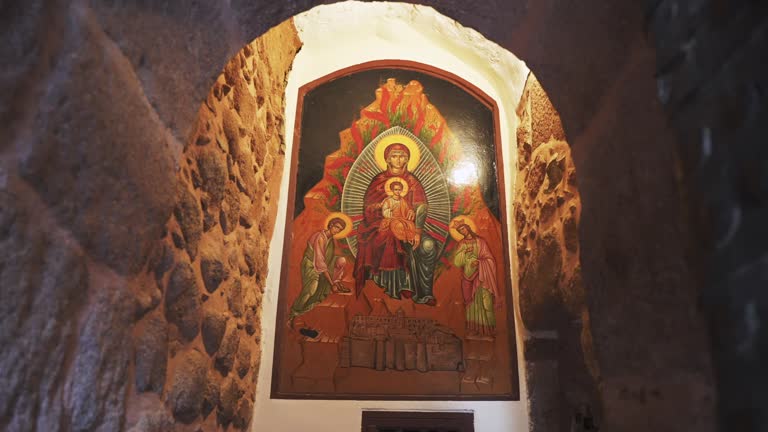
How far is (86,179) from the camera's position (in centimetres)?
76

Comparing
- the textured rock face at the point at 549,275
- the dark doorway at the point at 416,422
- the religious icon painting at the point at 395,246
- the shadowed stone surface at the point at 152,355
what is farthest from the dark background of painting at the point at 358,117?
the shadowed stone surface at the point at 152,355

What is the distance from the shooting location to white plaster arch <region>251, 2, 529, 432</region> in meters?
2.25

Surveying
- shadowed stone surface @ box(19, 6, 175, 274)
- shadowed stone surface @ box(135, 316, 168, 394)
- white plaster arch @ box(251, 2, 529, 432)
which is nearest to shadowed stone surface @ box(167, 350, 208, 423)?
shadowed stone surface @ box(135, 316, 168, 394)

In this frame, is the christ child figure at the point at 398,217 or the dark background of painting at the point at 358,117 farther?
the dark background of painting at the point at 358,117

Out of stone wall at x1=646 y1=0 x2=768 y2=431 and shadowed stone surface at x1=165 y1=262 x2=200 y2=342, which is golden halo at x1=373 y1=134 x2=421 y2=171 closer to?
shadowed stone surface at x1=165 y1=262 x2=200 y2=342

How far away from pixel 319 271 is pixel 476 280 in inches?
32.8

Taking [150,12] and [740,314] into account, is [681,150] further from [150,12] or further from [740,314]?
[150,12]

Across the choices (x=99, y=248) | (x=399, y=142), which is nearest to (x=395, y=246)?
(x=399, y=142)

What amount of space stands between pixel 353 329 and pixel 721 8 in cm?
206

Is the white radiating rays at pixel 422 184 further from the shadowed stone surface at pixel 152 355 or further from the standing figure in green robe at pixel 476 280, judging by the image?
the shadowed stone surface at pixel 152 355

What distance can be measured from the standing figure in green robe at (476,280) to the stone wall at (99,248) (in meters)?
1.41

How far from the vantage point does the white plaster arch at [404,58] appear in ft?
7.39

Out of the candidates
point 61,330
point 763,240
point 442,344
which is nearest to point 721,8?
point 763,240

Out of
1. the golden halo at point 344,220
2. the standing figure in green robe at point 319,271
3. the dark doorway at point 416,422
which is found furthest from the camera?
the golden halo at point 344,220
